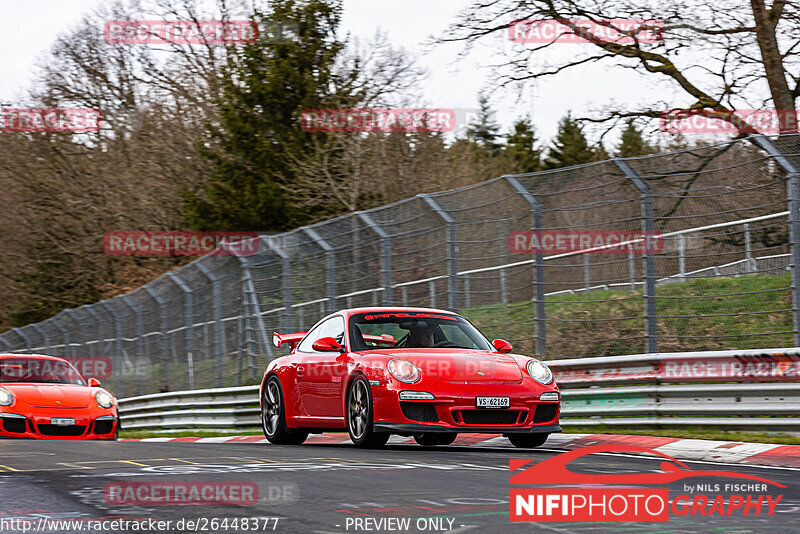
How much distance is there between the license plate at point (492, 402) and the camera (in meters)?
9.37

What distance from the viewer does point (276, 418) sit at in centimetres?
1192

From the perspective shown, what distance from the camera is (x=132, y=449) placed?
10.3 meters

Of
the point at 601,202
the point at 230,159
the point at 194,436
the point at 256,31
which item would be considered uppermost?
the point at 256,31

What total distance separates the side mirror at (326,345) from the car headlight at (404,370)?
3.57ft

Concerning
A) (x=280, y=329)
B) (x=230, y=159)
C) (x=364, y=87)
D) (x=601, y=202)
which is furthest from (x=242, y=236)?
(x=601, y=202)

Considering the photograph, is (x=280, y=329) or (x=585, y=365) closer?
(x=585, y=365)

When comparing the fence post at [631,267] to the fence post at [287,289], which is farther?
the fence post at [287,289]

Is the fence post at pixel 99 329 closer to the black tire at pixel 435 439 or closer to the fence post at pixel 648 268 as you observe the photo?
the black tire at pixel 435 439

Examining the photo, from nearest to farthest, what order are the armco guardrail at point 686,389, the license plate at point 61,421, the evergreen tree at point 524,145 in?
1. the armco guardrail at point 686,389
2. the license plate at point 61,421
3. the evergreen tree at point 524,145

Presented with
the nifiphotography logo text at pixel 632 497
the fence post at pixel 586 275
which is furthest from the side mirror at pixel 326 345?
the nifiphotography logo text at pixel 632 497

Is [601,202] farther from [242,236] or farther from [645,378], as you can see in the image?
[242,236]

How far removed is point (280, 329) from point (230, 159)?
17.4m

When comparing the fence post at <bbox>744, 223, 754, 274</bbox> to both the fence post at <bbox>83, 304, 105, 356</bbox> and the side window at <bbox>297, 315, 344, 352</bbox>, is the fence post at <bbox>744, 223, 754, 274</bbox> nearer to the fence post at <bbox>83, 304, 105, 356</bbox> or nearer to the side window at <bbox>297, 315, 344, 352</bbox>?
the side window at <bbox>297, 315, 344, 352</bbox>

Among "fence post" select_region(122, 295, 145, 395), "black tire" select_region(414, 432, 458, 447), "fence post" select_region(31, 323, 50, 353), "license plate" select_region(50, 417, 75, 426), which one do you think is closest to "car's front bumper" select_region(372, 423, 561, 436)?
"black tire" select_region(414, 432, 458, 447)
